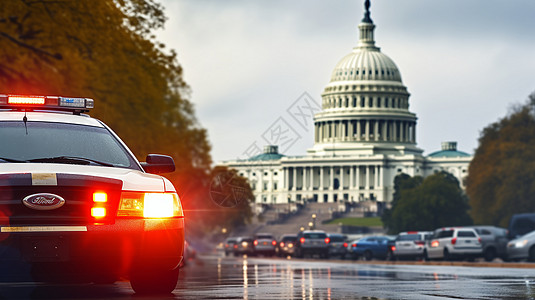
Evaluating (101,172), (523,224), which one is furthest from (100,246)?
(523,224)

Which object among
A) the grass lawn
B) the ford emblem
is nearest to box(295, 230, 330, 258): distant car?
the ford emblem

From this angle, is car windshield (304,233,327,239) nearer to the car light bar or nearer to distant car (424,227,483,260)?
distant car (424,227,483,260)

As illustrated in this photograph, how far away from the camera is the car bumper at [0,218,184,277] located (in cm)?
955

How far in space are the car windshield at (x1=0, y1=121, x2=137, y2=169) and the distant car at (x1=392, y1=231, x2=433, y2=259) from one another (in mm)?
40955

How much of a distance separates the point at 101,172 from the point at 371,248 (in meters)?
49.4

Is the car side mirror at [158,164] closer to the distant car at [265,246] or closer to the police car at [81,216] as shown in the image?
the police car at [81,216]

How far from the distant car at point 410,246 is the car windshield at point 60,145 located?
41.0 meters

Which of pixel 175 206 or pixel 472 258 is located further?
pixel 472 258

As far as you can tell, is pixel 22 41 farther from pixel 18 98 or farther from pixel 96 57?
pixel 18 98

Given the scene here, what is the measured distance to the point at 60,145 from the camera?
11.1m

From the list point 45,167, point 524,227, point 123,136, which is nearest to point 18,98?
point 45,167

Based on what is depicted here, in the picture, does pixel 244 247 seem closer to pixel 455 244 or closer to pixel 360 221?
pixel 455 244

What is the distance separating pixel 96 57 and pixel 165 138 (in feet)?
21.4

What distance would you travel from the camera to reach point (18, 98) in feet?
38.2
